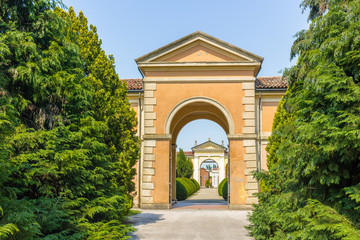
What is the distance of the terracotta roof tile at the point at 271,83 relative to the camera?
17266 mm

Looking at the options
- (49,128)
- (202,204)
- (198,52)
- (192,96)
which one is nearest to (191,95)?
(192,96)

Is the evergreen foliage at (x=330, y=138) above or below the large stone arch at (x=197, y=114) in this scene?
below

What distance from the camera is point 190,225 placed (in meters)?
10.9

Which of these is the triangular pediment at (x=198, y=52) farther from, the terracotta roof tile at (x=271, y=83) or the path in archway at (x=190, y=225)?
the path in archway at (x=190, y=225)

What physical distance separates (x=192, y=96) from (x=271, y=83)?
4.85m

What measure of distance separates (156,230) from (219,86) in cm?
776

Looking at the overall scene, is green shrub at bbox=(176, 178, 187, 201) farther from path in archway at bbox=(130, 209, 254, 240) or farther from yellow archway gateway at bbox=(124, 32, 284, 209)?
path in archway at bbox=(130, 209, 254, 240)

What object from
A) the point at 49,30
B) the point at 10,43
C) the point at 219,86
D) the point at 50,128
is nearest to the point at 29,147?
the point at 50,128

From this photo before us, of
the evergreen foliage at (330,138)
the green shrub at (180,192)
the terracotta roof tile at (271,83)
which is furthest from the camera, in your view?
the green shrub at (180,192)

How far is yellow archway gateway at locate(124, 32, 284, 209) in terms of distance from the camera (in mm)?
15078

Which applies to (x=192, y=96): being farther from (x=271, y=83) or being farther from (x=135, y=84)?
(x=271, y=83)

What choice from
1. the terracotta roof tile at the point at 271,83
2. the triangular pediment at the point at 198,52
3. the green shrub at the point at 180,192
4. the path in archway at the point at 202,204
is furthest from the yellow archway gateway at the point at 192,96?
the green shrub at the point at 180,192

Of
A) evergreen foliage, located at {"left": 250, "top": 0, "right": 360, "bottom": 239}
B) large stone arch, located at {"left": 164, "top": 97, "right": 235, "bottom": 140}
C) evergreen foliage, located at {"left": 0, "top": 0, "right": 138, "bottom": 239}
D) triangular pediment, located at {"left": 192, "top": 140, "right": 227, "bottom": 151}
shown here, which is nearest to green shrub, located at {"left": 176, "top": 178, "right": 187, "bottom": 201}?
large stone arch, located at {"left": 164, "top": 97, "right": 235, "bottom": 140}

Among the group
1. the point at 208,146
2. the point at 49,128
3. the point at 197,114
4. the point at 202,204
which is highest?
the point at 208,146
